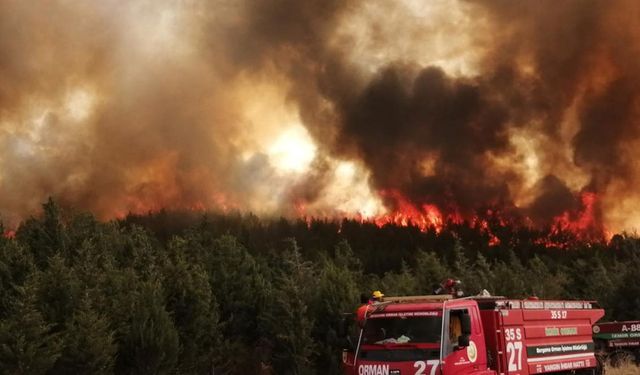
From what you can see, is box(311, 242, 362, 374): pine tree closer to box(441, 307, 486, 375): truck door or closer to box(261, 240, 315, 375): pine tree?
box(261, 240, 315, 375): pine tree

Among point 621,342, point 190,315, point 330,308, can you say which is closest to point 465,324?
point 190,315

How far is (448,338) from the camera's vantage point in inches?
496

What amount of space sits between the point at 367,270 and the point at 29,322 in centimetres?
8660

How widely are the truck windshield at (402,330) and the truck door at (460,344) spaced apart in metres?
0.23

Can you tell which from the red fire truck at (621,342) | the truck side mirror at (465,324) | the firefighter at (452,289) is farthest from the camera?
the red fire truck at (621,342)

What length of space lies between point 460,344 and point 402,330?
46.0 inches

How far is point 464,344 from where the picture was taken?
496 inches

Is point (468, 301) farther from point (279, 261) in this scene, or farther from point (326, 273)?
point (279, 261)

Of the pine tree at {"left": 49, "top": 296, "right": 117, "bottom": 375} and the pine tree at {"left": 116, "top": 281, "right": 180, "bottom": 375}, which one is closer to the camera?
the pine tree at {"left": 49, "top": 296, "right": 117, "bottom": 375}

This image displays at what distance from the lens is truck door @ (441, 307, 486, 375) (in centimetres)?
1243

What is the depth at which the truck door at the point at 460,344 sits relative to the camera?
12430 millimetres

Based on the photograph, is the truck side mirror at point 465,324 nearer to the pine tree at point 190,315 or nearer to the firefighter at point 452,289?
the firefighter at point 452,289

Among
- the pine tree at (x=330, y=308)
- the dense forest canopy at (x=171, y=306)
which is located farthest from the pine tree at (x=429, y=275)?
the pine tree at (x=330, y=308)

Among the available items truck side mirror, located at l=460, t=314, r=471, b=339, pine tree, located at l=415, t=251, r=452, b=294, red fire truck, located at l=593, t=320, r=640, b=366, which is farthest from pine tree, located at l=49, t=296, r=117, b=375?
pine tree, located at l=415, t=251, r=452, b=294
